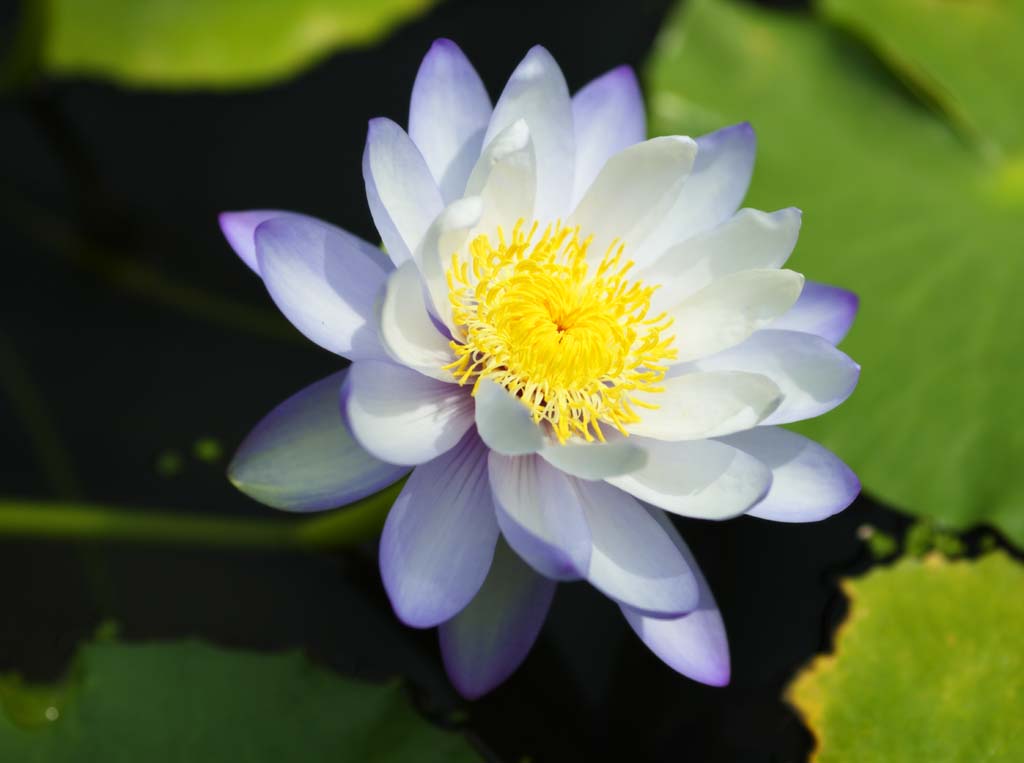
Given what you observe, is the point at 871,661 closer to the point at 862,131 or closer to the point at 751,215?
the point at 751,215

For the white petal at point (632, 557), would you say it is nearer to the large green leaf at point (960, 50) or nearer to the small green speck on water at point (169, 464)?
the small green speck on water at point (169, 464)

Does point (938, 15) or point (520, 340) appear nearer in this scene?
point (520, 340)

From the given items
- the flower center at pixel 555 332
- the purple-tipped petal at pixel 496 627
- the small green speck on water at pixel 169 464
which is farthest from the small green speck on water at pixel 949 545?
the small green speck on water at pixel 169 464

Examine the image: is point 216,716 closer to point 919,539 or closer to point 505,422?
point 505,422

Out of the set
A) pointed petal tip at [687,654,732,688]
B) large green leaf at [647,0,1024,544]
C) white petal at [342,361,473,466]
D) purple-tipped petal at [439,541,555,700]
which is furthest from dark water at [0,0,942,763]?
white petal at [342,361,473,466]

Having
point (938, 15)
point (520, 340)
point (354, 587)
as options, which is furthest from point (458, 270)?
point (938, 15)

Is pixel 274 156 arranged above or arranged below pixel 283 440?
below
